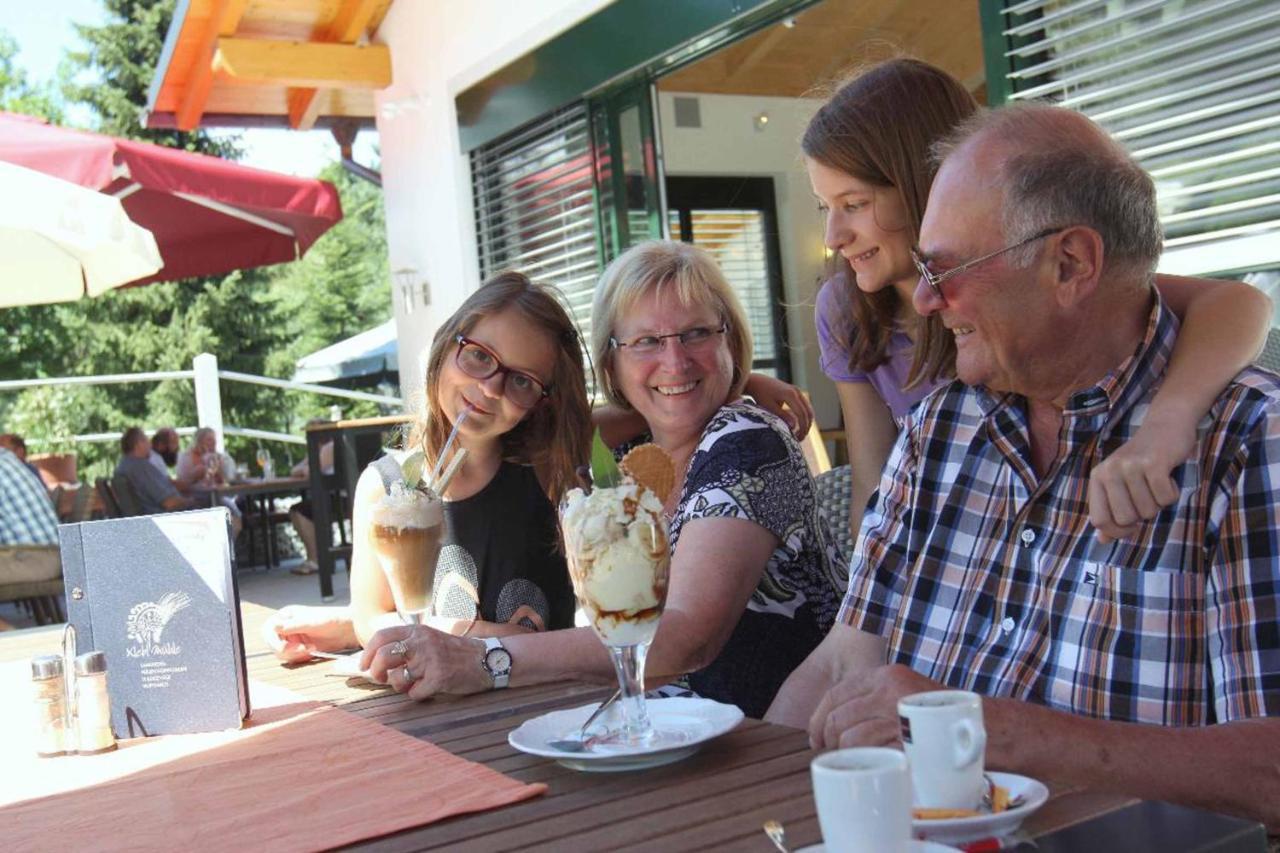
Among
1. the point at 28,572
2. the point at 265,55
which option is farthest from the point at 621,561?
the point at 265,55

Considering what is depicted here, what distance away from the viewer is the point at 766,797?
1172 mm

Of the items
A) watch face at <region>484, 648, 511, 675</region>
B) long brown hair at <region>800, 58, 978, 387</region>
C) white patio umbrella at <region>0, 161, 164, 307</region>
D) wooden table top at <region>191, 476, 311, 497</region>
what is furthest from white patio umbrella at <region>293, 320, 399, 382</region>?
watch face at <region>484, 648, 511, 675</region>

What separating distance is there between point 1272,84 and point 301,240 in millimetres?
6485

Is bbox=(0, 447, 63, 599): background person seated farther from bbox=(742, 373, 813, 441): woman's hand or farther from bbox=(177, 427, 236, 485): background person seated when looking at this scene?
bbox=(742, 373, 813, 441): woman's hand

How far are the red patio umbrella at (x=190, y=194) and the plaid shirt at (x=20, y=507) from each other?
55.6 inches

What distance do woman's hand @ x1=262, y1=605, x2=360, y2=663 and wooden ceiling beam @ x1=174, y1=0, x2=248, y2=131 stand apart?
573 cm

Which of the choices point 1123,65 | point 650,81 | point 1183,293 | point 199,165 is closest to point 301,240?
point 199,165

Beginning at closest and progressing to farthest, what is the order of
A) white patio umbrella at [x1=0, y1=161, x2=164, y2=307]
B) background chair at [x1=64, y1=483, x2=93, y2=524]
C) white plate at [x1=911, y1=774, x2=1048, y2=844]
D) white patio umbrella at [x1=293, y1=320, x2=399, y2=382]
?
white plate at [x1=911, y1=774, x2=1048, y2=844] < white patio umbrella at [x1=0, y1=161, x2=164, y2=307] < background chair at [x1=64, y1=483, x2=93, y2=524] < white patio umbrella at [x1=293, y1=320, x2=399, y2=382]

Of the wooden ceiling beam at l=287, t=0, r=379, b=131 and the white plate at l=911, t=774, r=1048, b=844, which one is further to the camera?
the wooden ceiling beam at l=287, t=0, r=379, b=131

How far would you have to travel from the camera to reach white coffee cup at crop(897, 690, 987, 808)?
1014mm

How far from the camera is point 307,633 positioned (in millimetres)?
2354

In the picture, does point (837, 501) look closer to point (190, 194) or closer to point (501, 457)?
point (501, 457)

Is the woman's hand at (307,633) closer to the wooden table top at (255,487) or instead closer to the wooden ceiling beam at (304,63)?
the wooden ceiling beam at (304,63)

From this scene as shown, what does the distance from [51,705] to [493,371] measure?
39.9 inches
